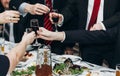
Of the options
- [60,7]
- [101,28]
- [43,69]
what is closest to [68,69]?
[43,69]

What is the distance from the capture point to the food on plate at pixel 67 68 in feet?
9.88

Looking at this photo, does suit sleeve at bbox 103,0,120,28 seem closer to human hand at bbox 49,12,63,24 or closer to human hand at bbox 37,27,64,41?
human hand at bbox 49,12,63,24

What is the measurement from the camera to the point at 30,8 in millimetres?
4223

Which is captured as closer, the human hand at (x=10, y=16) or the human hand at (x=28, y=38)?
the human hand at (x=28, y=38)

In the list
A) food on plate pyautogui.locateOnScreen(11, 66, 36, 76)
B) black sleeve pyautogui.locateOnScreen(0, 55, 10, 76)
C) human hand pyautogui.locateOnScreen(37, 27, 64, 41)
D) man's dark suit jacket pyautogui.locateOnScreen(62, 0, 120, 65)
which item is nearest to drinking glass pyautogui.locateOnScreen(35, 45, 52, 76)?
food on plate pyautogui.locateOnScreen(11, 66, 36, 76)

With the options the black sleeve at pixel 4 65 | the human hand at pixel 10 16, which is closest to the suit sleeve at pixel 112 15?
the human hand at pixel 10 16

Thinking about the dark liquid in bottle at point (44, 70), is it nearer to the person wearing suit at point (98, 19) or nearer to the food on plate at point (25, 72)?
the food on plate at point (25, 72)

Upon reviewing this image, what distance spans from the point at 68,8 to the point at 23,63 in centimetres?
139

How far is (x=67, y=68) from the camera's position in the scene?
3053 millimetres

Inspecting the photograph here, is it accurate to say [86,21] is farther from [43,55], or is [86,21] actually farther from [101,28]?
[43,55]

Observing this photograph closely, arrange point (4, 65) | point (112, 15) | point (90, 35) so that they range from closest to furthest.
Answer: point (4, 65), point (90, 35), point (112, 15)

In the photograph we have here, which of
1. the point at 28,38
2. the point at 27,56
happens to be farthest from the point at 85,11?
the point at 28,38

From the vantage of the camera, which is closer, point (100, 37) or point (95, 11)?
point (100, 37)

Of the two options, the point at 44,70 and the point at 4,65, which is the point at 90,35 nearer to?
the point at 44,70
